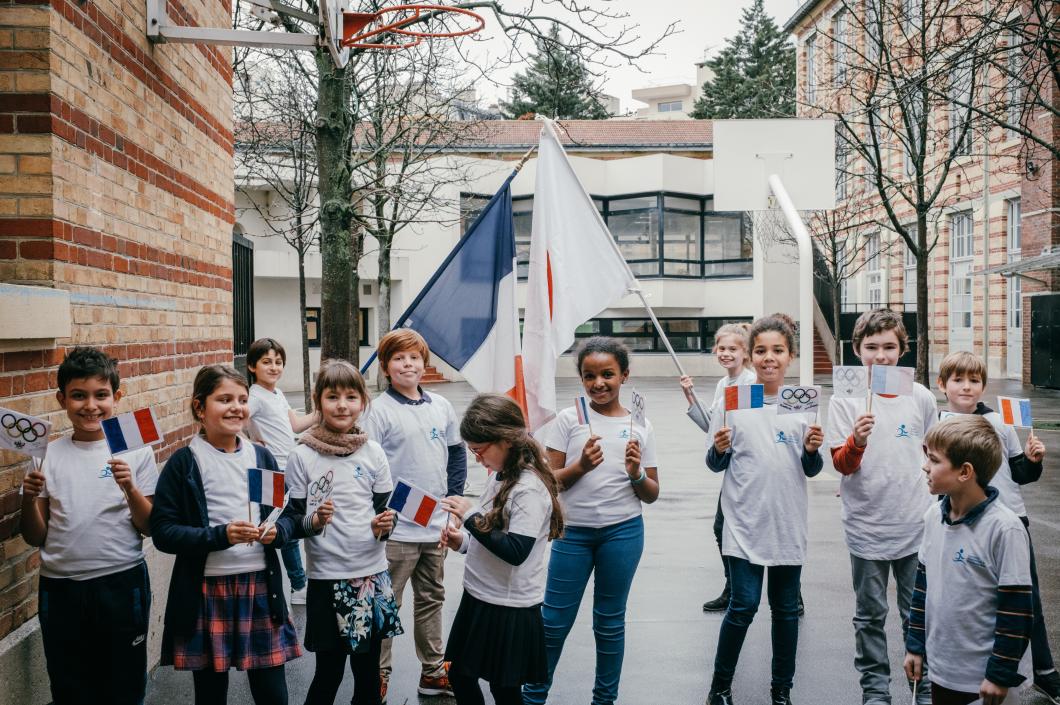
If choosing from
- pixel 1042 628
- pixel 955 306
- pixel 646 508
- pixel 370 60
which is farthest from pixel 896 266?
pixel 1042 628

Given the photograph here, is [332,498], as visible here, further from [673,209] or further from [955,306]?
[673,209]

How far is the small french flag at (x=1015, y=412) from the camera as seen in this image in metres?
4.54

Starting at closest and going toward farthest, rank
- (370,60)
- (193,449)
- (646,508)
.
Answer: (193,449), (646,508), (370,60)

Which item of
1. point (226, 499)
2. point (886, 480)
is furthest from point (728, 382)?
point (226, 499)

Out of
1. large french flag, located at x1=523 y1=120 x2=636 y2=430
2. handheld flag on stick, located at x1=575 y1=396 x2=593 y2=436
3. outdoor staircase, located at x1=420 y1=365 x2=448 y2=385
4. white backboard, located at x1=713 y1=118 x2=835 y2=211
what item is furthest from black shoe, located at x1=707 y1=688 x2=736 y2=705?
outdoor staircase, located at x1=420 y1=365 x2=448 y2=385

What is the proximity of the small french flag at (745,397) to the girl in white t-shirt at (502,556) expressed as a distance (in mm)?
1149

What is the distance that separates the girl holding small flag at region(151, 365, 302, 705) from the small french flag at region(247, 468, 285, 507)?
11cm

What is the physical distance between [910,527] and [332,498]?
280 cm

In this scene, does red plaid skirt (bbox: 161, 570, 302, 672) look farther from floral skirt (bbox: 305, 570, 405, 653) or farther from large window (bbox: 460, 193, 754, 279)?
large window (bbox: 460, 193, 754, 279)

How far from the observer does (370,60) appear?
645 inches

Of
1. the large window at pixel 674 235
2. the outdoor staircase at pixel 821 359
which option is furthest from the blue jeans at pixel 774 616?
the outdoor staircase at pixel 821 359

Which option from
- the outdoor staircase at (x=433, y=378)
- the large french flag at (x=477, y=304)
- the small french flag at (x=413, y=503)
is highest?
the large french flag at (x=477, y=304)

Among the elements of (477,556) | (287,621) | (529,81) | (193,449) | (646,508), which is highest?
(529,81)

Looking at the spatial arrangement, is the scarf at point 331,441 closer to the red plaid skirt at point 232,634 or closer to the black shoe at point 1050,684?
the red plaid skirt at point 232,634
